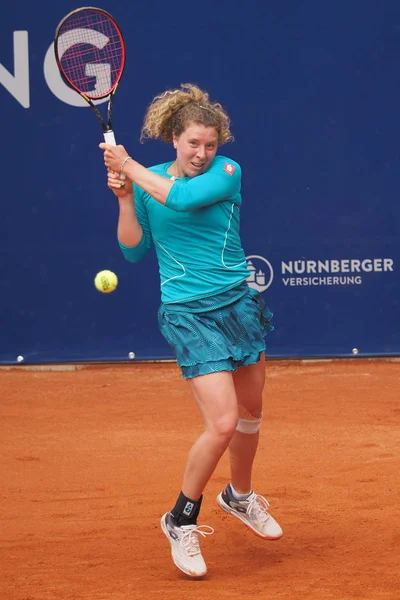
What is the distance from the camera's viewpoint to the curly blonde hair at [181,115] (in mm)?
3402

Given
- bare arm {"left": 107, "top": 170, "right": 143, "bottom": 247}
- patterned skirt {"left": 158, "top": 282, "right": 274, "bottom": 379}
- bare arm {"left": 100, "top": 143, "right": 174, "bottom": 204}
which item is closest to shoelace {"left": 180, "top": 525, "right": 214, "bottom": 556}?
patterned skirt {"left": 158, "top": 282, "right": 274, "bottom": 379}

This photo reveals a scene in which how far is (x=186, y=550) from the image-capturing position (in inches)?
135

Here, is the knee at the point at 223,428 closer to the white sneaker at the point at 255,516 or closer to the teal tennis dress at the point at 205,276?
the teal tennis dress at the point at 205,276

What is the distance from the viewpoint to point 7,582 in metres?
3.44

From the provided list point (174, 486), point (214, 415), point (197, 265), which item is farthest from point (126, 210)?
point (174, 486)

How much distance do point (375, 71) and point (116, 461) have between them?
11.3 ft

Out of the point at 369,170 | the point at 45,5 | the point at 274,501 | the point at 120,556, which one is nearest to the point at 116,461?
the point at 274,501

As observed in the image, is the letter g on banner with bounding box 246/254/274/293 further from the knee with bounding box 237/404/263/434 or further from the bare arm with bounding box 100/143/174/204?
the bare arm with bounding box 100/143/174/204

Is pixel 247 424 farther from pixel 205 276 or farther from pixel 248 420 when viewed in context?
pixel 205 276

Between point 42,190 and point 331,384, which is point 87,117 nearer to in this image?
point 42,190

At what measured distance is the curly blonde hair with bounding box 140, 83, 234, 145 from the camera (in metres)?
3.40

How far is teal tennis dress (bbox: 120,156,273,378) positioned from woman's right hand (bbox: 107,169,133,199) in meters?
0.09

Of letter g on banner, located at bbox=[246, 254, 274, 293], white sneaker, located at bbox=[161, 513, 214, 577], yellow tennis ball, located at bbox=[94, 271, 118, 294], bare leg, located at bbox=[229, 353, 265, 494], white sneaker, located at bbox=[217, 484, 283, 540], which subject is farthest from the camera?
letter g on banner, located at bbox=[246, 254, 274, 293]

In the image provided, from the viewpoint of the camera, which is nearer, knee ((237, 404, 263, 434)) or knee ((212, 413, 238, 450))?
knee ((212, 413, 238, 450))
